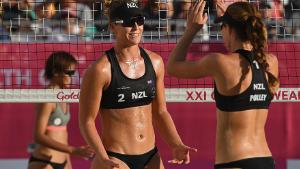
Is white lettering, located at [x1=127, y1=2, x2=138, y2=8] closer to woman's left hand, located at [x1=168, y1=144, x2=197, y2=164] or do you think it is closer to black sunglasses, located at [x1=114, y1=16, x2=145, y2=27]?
black sunglasses, located at [x1=114, y1=16, x2=145, y2=27]

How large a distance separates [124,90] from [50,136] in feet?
9.75

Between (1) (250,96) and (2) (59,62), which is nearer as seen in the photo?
(1) (250,96)

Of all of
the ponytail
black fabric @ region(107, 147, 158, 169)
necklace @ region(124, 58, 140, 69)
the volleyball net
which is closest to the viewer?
the ponytail

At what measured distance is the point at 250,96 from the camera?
21.0ft

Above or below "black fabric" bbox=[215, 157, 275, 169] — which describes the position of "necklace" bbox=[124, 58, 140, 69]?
above

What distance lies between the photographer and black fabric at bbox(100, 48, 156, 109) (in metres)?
7.24

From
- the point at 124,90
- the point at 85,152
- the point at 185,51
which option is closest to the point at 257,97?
the point at 185,51

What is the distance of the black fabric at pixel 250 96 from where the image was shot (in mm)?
6371

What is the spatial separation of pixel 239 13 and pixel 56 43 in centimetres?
503

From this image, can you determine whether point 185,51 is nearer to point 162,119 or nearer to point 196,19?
point 196,19

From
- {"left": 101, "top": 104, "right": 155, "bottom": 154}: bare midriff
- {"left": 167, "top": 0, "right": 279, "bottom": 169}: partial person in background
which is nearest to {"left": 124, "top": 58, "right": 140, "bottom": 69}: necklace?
{"left": 101, "top": 104, "right": 155, "bottom": 154}: bare midriff

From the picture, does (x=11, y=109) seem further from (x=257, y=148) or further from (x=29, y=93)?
(x=257, y=148)

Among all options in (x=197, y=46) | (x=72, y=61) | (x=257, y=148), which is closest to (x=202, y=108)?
(x=197, y=46)

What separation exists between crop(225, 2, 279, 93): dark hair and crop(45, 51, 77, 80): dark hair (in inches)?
141
